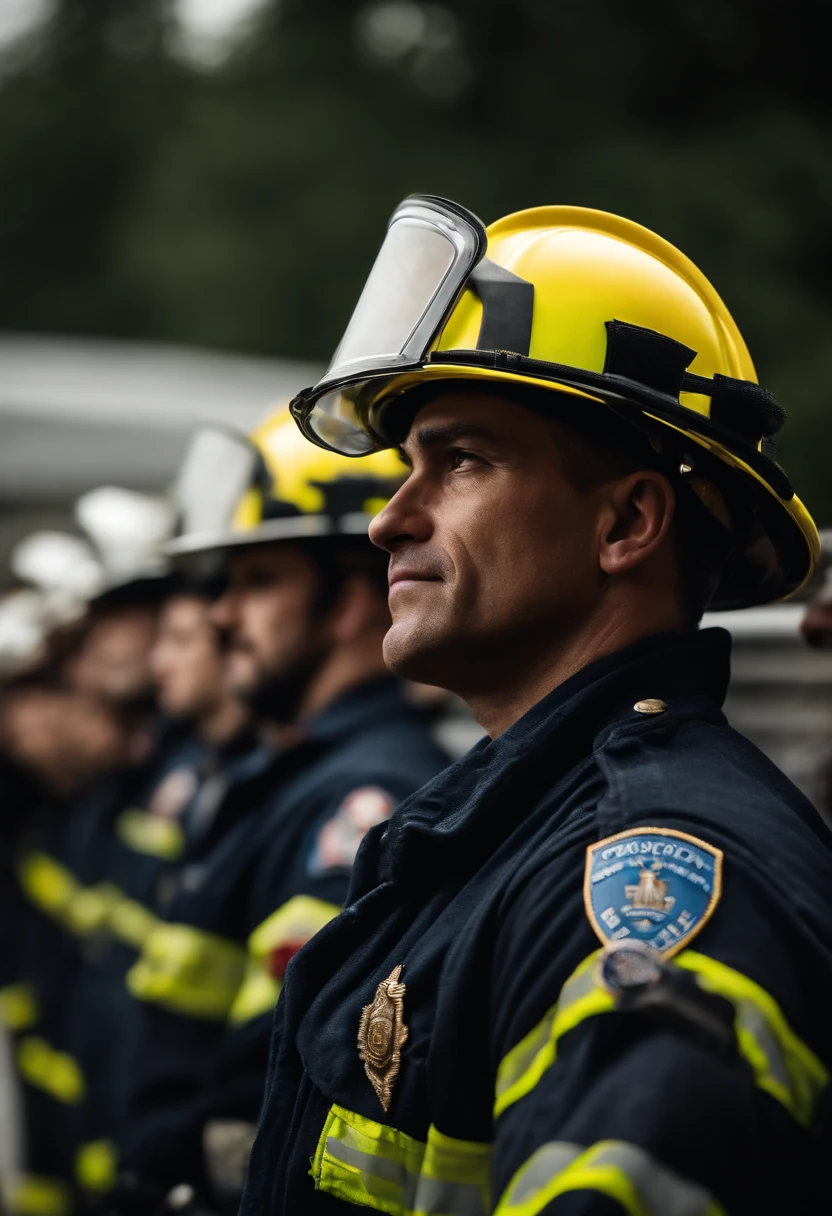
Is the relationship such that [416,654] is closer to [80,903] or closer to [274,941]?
[274,941]

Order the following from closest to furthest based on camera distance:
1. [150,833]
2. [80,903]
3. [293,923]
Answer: [293,923] → [150,833] → [80,903]

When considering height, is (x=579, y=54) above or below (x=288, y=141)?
below

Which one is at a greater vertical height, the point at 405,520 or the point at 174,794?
the point at 174,794

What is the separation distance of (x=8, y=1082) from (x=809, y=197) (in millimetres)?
6740

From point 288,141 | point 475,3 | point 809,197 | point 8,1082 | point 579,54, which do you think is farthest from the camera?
point 288,141

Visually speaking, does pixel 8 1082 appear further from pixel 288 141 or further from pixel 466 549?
pixel 288 141

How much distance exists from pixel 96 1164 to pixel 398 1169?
3.61 meters

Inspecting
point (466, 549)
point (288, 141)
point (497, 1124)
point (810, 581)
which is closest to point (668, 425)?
point (466, 549)

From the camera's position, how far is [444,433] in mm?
2096

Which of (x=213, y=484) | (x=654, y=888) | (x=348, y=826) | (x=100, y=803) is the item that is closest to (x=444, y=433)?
(x=654, y=888)

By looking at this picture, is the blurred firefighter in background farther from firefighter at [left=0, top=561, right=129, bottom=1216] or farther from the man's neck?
the man's neck

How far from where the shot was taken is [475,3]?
1730 cm

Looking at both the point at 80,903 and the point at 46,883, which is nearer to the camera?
the point at 80,903

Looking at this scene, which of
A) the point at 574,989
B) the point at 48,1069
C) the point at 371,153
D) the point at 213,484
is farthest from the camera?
the point at 371,153
